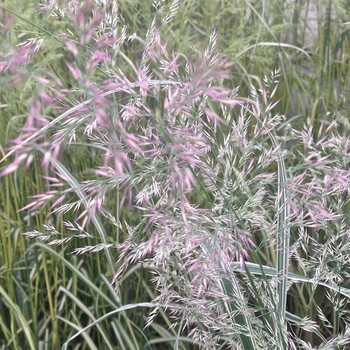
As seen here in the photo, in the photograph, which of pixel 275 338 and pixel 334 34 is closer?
pixel 275 338

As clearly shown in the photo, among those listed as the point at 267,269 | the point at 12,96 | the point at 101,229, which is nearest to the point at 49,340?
the point at 101,229

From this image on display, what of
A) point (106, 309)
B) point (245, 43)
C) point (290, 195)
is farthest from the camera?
point (245, 43)

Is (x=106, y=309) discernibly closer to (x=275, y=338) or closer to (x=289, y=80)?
(x=275, y=338)

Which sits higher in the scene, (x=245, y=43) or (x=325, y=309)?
(x=245, y=43)

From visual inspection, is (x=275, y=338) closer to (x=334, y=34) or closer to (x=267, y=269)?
(x=267, y=269)

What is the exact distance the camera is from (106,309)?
135cm

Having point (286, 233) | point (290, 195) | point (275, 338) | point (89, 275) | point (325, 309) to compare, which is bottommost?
point (325, 309)

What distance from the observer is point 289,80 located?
5.56 ft

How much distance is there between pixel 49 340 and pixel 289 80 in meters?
0.92

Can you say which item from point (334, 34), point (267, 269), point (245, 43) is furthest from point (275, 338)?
point (334, 34)

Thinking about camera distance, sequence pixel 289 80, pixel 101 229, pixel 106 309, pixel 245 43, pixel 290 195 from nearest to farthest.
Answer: pixel 290 195 < pixel 101 229 < pixel 106 309 < pixel 245 43 < pixel 289 80

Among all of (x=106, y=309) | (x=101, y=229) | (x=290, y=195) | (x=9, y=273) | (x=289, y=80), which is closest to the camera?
(x=290, y=195)

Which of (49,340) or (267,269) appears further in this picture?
(49,340)

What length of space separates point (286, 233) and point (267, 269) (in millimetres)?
91
